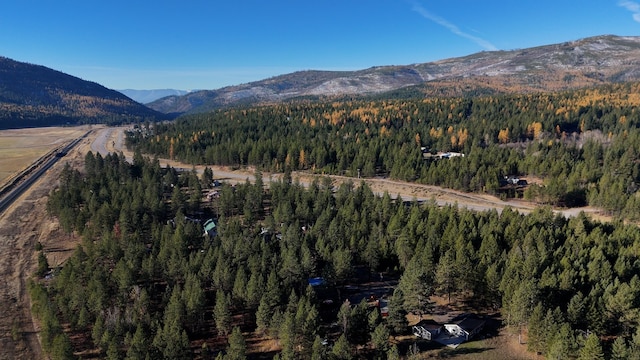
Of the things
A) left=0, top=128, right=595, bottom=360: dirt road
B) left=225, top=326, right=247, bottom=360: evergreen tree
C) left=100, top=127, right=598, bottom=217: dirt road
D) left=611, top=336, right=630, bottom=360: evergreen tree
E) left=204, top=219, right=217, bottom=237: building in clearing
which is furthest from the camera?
left=100, top=127, right=598, bottom=217: dirt road

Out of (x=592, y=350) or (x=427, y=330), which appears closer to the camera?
(x=592, y=350)

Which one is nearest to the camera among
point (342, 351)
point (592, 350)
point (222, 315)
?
point (592, 350)

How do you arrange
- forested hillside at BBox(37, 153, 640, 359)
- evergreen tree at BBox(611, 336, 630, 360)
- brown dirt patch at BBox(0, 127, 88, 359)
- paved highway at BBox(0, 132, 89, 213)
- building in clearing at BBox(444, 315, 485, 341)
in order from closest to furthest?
evergreen tree at BBox(611, 336, 630, 360) → forested hillside at BBox(37, 153, 640, 359) → building in clearing at BBox(444, 315, 485, 341) → brown dirt patch at BBox(0, 127, 88, 359) → paved highway at BBox(0, 132, 89, 213)

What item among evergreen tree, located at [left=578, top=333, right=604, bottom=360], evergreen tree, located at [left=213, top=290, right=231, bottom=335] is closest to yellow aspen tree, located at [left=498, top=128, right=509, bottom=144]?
evergreen tree, located at [left=578, top=333, right=604, bottom=360]

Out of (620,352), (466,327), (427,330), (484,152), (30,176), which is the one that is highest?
(484,152)

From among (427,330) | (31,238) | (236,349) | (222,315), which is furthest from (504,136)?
(31,238)

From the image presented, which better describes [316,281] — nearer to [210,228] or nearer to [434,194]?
[210,228]

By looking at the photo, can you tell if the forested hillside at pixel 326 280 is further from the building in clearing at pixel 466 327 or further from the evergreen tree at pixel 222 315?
the building in clearing at pixel 466 327

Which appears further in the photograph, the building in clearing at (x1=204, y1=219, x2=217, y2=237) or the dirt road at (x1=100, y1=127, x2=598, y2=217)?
the dirt road at (x1=100, y1=127, x2=598, y2=217)

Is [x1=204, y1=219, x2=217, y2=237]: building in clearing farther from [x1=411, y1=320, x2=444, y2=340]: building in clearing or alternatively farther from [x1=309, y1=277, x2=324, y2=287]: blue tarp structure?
[x1=411, y1=320, x2=444, y2=340]: building in clearing
